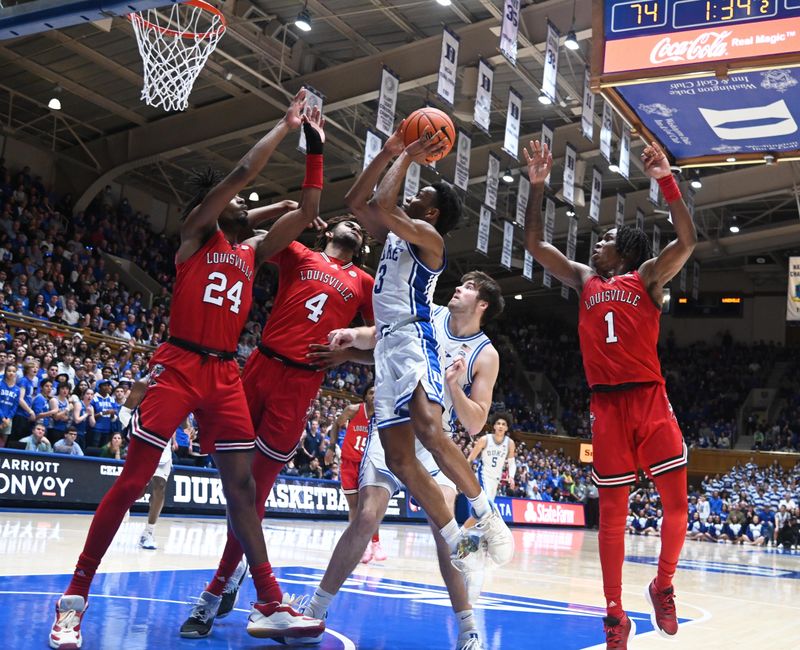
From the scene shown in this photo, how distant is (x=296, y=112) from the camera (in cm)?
492

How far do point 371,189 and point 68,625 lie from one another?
2517mm

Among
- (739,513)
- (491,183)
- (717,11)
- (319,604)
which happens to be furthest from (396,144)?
(739,513)

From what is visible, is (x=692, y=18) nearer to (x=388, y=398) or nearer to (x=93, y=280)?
(x=388, y=398)

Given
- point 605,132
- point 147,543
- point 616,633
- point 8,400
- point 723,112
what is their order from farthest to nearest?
point 605,132, point 8,400, point 147,543, point 723,112, point 616,633

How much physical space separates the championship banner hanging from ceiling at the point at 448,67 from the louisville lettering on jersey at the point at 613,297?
11219mm

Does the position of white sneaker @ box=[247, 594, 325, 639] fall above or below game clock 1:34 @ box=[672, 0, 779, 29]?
below

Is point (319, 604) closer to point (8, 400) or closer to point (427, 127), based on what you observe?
point (427, 127)

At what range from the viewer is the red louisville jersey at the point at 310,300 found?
5.22 metres

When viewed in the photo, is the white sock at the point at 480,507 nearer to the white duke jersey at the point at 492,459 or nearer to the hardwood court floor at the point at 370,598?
the hardwood court floor at the point at 370,598

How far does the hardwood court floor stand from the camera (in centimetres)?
475

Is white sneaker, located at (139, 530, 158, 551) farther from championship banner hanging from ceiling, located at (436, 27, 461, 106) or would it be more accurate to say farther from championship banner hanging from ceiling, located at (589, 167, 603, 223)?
championship banner hanging from ceiling, located at (589, 167, 603, 223)

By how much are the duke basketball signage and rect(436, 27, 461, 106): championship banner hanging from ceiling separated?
870cm

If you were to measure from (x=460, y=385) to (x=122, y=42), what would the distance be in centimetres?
1750

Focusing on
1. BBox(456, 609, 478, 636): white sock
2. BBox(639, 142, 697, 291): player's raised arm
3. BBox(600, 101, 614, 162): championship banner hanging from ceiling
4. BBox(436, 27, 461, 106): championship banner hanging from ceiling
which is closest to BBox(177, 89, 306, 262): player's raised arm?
BBox(639, 142, 697, 291): player's raised arm
